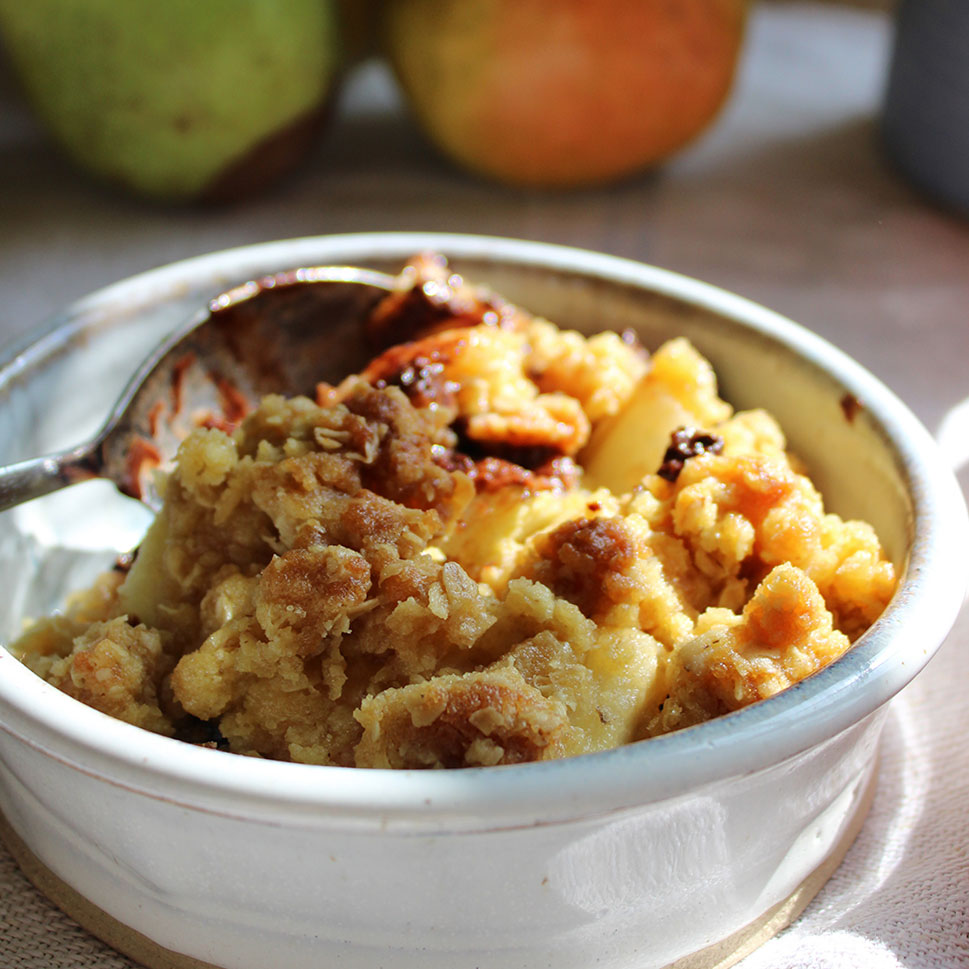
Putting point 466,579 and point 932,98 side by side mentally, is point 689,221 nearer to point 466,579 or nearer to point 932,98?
point 932,98

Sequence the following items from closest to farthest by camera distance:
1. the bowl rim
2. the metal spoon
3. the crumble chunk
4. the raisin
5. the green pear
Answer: the bowl rim → the crumble chunk → the raisin → the metal spoon → the green pear

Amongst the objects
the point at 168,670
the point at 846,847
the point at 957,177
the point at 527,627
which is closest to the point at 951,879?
the point at 846,847

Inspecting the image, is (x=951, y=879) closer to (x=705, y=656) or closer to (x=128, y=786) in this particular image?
(x=705, y=656)

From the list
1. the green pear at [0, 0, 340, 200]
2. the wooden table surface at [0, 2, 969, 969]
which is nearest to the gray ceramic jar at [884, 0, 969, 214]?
the wooden table surface at [0, 2, 969, 969]

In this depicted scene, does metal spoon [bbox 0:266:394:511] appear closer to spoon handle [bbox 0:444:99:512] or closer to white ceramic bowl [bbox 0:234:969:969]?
spoon handle [bbox 0:444:99:512]

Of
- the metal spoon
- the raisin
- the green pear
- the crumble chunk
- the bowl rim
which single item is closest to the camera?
the bowl rim

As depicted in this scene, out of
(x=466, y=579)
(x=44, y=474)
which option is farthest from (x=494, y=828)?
(x=44, y=474)
